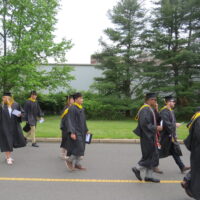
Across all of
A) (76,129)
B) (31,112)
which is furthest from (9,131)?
(31,112)

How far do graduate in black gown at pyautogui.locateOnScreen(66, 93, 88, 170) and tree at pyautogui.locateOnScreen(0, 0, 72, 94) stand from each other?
10388 millimetres

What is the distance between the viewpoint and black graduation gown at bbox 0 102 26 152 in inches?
245

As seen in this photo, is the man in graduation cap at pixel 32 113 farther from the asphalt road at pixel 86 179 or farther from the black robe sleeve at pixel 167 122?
the black robe sleeve at pixel 167 122

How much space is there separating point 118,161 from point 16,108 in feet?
10.5

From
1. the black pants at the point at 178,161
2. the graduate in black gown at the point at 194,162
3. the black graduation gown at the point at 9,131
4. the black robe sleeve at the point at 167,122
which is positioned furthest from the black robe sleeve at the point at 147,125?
the black graduation gown at the point at 9,131

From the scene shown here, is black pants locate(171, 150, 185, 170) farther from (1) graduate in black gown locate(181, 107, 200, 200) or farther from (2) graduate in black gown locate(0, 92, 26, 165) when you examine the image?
(2) graduate in black gown locate(0, 92, 26, 165)

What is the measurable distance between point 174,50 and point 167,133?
1480 centimetres

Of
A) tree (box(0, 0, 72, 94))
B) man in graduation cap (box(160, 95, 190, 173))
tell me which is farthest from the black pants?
tree (box(0, 0, 72, 94))

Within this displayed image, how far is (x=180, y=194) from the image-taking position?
4.29 metres

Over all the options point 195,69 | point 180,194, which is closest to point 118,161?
point 180,194

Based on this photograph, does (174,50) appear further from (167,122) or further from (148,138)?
(148,138)

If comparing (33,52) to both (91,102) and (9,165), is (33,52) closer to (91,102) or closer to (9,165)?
(91,102)

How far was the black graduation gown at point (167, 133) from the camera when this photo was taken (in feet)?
17.8

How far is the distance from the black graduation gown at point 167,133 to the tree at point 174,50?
41.5 ft
